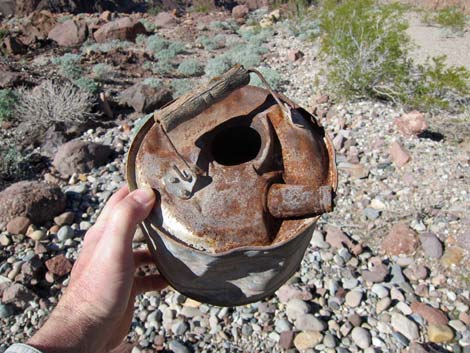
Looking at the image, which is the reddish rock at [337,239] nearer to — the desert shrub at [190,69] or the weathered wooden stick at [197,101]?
the weathered wooden stick at [197,101]

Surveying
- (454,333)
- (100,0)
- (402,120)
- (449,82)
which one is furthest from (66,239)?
(100,0)

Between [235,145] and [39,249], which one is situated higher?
[235,145]

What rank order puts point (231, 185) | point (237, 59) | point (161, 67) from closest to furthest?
point (231, 185), point (161, 67), point (237, 59)

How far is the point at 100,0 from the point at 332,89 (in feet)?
34.6

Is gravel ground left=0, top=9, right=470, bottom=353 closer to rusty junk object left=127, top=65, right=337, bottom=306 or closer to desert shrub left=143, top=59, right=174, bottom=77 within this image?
rusty junk object left=127, top=65, right=337, bottom=306

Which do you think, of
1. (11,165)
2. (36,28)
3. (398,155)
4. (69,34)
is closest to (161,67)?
(69,34)

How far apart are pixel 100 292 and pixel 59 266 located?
2339 millimetres

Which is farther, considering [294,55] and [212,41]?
[212,41]

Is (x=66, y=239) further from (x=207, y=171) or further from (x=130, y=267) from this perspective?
(x=207, y=171)

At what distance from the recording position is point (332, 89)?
634 centimetres

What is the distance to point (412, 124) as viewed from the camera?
5125mm

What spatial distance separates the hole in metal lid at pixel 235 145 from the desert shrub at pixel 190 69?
6484mm

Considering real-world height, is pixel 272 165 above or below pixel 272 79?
above

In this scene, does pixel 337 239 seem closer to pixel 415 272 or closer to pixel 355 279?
pixel 355 279
